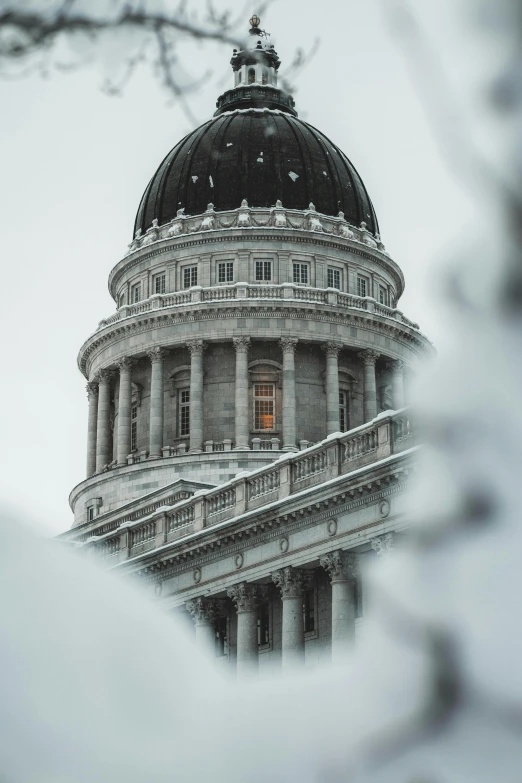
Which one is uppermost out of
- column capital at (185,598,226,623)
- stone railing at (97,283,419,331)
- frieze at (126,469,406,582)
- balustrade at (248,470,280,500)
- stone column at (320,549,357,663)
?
stone railing at (97,283,419,331)

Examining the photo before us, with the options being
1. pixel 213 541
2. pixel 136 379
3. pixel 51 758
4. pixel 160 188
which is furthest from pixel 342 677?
pixel 160 188

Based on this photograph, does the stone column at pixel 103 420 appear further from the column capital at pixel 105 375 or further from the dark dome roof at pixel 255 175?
the dark dome roof at pixel 255 175

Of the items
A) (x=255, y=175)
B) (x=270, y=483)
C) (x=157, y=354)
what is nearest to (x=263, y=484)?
(x=270, y=483)

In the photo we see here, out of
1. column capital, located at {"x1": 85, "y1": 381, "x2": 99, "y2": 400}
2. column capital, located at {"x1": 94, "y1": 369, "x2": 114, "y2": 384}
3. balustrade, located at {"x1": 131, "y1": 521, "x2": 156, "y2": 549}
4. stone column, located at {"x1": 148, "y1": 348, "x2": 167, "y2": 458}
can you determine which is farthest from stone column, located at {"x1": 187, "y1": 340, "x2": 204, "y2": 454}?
balustrade, located at {"x1": 131, "y1": 521, "x2": 156, "y2": 549}

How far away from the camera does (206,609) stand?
4584 cm

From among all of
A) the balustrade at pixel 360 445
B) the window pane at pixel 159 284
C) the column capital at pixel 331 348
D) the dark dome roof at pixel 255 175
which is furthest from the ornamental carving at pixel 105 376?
the balustrade at pixel 360 445

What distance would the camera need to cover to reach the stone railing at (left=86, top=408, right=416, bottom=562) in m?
37.9

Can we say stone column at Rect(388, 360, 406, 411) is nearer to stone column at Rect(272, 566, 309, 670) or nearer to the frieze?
the frieze

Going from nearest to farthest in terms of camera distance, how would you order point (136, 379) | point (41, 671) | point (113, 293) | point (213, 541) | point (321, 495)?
point (41, 671), point (321, 495), point (213, 541), point (136, 379), point (113, 293)

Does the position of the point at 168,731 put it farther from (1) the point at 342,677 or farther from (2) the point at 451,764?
(2) the point at 451,764

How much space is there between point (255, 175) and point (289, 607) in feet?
124

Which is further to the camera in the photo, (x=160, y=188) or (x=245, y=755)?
(x=160, y=188)

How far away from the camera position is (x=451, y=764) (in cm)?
260

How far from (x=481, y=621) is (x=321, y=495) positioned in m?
37.3
